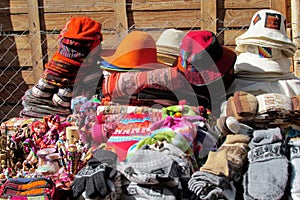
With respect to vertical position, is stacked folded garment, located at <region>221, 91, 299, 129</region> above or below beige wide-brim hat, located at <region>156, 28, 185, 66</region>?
below

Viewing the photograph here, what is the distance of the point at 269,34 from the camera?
6.82ft

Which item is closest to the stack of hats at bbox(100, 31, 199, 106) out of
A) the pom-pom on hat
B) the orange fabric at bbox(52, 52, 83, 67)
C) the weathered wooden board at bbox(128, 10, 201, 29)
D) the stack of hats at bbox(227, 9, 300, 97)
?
the pom-pom on hat

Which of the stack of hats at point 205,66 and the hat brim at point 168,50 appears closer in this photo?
the stack of hats at point 205,66

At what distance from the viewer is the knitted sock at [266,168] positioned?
4.79 feet

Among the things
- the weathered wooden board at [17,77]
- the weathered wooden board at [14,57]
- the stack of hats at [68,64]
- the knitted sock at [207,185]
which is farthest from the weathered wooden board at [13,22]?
the knitted sock at [207,185]

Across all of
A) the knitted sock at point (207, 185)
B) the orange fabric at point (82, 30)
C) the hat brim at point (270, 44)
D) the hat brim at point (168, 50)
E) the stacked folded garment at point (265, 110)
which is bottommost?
the knitted sock at point (207, 185)

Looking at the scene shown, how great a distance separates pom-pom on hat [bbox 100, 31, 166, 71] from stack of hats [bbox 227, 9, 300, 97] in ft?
1.21

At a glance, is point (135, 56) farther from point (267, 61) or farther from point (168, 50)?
point (267, 61)

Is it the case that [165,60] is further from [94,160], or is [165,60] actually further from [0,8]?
[0,8]

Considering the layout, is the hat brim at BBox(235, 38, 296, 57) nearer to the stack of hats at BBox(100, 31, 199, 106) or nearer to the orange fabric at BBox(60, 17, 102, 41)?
the stack of hats at BBox(100, 31, 199, 106)

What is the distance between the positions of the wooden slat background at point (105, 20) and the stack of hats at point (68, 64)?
0.91 metres

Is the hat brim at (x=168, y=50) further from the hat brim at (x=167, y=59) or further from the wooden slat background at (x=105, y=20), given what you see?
the wooden slat background at (x=105, y=20)

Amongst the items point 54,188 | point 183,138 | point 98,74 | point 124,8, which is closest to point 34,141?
point 98,74

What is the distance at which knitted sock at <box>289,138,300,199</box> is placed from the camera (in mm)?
1461
